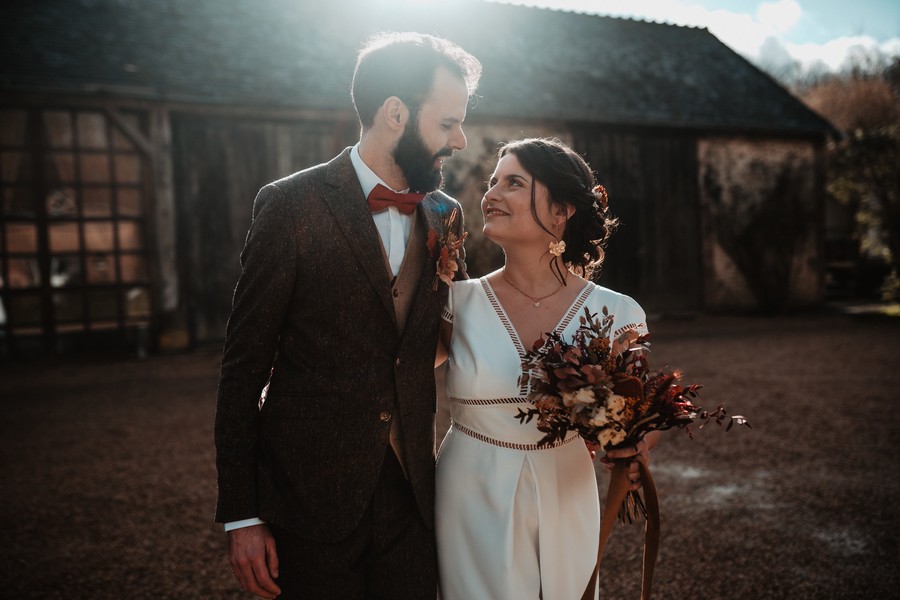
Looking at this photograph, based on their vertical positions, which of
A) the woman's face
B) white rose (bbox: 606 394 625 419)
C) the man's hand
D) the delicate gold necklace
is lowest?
the man's hand

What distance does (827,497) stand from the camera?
439 centimetres

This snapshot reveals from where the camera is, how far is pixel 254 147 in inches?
427

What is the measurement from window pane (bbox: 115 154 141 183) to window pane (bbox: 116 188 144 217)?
0.54 ft

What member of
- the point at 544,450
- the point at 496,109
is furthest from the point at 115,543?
the point at 496,109

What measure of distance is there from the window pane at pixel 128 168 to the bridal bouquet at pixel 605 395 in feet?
33.0

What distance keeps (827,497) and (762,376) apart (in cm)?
391

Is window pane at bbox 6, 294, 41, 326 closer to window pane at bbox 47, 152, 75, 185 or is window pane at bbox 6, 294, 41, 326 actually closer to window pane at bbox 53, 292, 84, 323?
window pane at bbox 53, 292, 84, 323

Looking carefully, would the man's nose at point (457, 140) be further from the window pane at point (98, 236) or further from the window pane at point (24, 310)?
the window pane at point (24, 310)

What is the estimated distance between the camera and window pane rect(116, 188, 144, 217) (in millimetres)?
10430

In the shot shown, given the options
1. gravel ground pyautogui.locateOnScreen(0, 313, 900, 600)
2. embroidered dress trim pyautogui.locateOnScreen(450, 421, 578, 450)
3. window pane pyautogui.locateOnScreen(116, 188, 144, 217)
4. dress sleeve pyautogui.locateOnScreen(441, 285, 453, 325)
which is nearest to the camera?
embroidered dress trim pyautogui.locateOnScreen(450, 421, 578, 450)

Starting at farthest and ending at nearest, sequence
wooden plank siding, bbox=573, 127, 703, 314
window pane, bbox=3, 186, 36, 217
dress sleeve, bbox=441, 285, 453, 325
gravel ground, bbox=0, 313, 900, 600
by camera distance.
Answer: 1. wooden plank siding, bbox=573, 127, 703, 314
2. window pane, bbox=3, 186, 36, 217
3. gravel ground, bbox=0, 313, 900, 600
4. dress sleeve, bbox=441, 285, 453, 325

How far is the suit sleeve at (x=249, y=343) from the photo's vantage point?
1876mm

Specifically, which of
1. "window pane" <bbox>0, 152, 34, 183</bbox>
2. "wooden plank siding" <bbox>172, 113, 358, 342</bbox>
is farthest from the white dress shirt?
"window pane" <bbox>0, 152, 34, 183</bbox>

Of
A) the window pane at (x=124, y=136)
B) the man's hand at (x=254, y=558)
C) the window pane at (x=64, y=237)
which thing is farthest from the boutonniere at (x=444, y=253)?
the window pane at (x=64, y=237)
